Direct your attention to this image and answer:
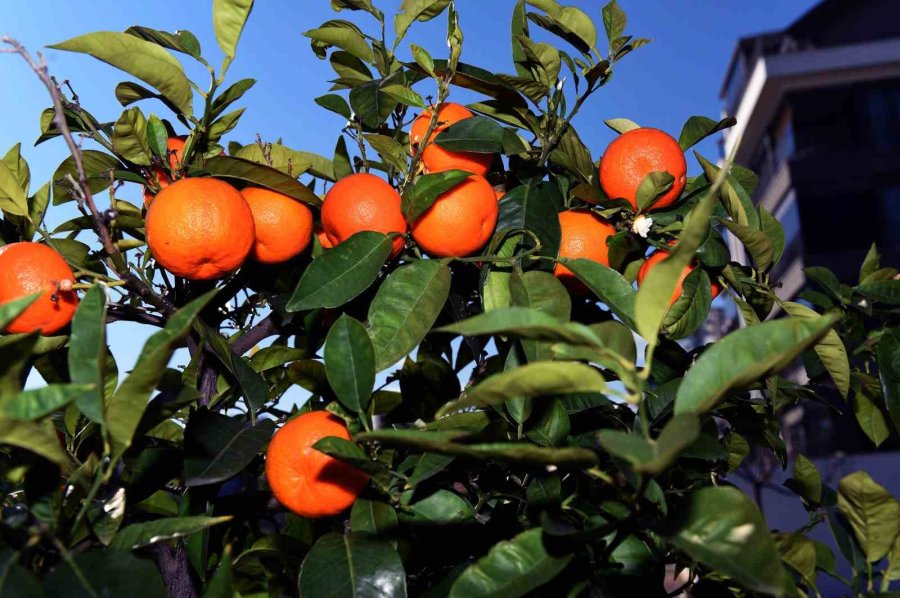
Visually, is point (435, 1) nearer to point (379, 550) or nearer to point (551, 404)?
point (551, 404)

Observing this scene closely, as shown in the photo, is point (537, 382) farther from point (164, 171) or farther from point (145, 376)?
point (164, 171)

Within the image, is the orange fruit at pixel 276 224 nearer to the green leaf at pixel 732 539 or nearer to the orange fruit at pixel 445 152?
the orange fruit at pixel 445 152

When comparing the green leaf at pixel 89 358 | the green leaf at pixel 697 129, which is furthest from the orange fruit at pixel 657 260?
the green leaf at pixel 89 358

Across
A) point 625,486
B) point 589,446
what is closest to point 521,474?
point 589,446

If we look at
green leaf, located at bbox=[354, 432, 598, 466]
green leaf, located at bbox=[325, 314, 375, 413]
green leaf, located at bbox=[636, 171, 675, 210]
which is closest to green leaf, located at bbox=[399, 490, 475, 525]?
green leaf, located at bbox=[325, 314, 375, 413]

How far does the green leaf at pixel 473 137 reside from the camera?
0.78m

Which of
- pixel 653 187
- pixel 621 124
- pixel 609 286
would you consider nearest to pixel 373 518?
pixel 609 286

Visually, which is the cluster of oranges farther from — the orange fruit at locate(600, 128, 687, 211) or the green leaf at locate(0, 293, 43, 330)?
the green leaf at locate(0, 293, 43, 330)

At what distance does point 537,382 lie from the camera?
444 millimetres

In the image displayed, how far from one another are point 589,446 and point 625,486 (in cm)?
17

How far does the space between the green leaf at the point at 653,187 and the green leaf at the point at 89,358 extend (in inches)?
19.9

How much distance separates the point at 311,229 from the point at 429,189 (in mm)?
177

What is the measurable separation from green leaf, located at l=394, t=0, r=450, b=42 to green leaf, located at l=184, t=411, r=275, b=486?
1.51ft

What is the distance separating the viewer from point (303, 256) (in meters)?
0.90
